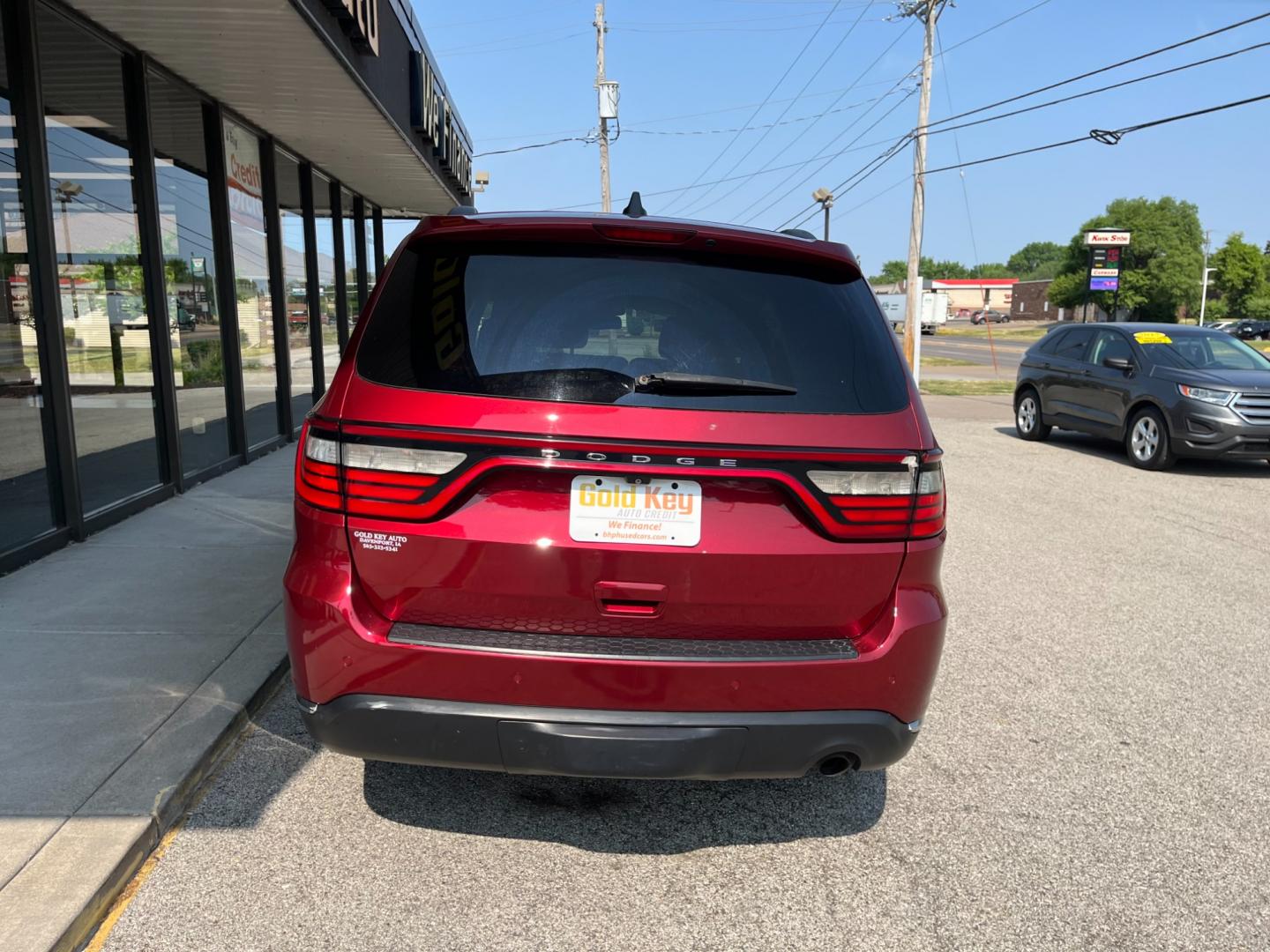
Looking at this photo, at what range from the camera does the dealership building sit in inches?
229

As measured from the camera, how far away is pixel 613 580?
2510mm

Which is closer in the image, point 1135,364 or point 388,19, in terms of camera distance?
point 388,19

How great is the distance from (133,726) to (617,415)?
2.35 metres

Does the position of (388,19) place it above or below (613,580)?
above

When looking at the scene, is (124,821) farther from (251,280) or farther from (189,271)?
(251,280)

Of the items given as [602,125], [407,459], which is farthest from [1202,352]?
[602,125]

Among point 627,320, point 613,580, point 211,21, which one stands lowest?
point 613,580

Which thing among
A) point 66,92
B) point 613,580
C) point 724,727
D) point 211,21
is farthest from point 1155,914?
point 66,92

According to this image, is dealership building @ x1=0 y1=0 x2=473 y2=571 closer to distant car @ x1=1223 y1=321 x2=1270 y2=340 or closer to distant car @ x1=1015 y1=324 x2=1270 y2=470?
distant car @ x1=1015 y1=324 x2=1270 y2=470

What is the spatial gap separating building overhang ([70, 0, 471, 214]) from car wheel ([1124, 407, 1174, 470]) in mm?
8901

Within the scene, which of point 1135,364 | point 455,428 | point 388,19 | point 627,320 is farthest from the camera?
point 1135,364

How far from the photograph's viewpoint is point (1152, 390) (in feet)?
36.2

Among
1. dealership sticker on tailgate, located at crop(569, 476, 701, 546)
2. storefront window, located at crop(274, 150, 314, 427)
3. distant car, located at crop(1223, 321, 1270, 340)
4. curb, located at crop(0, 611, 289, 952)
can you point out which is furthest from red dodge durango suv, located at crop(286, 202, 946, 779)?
distant car, located at crop(1223, 321, 1270, 340)

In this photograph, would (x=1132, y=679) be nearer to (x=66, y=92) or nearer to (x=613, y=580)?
(x=613, y=580)
